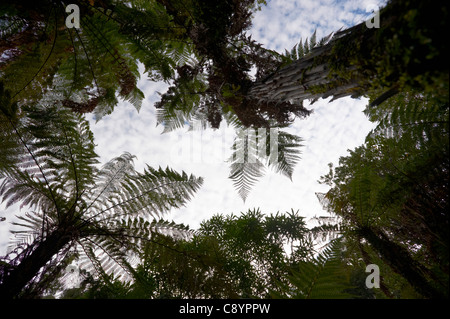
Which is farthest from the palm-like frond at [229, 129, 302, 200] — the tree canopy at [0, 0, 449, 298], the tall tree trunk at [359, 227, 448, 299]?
the tall tree trunk at [359, 227, 448, 299]

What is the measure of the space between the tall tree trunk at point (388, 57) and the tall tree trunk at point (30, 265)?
2519 millimetres

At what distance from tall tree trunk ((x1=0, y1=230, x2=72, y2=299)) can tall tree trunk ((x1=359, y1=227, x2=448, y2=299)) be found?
126 inches

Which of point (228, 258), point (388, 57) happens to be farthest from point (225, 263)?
point (388, 57)

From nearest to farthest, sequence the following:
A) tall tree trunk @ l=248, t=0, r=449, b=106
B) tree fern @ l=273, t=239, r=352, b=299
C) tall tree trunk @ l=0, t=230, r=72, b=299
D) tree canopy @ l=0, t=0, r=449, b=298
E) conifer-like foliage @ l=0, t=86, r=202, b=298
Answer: tall tree trunk @ l=248, t=0, r=449, b=106, tree fern @ l=273, t=239, r=352, b=299, tall tree trunk @ l=0, t=230, r=72, b=299, tree canopy @ l=0, t=0, r=449, b=298, conifer-like foliage @ l=0, t=86, r=202, b=298

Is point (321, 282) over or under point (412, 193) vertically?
under

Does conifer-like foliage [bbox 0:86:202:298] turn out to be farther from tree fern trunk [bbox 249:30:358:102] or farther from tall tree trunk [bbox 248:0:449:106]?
tall tree trunk [bbox 248:0:449:106]

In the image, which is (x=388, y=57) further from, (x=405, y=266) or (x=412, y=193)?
(x=405, y=266)

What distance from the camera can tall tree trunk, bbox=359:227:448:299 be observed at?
5.34 feet

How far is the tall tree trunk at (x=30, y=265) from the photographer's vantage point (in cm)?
134

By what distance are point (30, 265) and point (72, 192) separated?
1.05 metres

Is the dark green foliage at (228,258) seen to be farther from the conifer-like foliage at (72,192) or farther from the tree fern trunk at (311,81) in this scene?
the tree fern trunk at (311,81)

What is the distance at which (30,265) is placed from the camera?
147 cm

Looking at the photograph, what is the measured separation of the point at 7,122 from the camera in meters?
1.89
